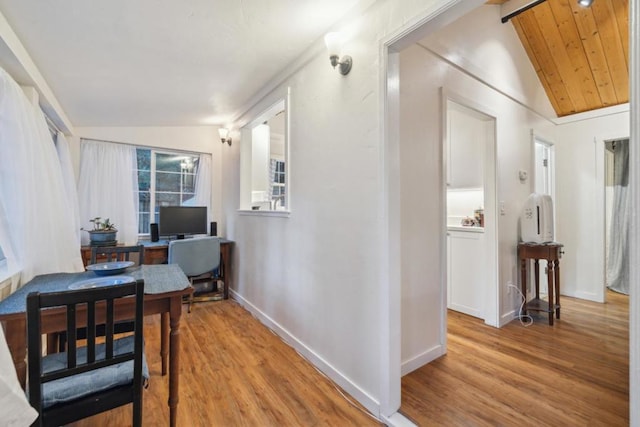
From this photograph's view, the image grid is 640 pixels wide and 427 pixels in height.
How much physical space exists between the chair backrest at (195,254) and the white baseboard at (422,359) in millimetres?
2447

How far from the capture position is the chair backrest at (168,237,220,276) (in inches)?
129

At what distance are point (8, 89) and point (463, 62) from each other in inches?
124

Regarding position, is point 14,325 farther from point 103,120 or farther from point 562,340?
point 562,340

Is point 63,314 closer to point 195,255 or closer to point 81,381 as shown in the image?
point 81,381

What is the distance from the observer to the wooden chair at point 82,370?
1.09 meters

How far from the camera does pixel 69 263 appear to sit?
2.30 meters

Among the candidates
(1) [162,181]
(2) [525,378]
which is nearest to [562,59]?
(2) [525,378]

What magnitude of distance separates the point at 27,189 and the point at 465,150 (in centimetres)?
390

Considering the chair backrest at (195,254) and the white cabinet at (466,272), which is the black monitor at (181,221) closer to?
the chair backrest at (195,254)

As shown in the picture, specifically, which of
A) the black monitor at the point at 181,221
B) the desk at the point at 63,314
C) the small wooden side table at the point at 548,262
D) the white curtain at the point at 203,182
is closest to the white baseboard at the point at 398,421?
the desk at the point at 63,314

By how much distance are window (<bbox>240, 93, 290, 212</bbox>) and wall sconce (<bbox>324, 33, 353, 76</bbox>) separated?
102 centimetres

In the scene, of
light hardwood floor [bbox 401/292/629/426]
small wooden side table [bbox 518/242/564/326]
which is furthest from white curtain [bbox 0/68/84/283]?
small wooden side table [bbox 518/242/564/326]

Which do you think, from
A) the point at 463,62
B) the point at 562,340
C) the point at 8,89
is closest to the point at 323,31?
the point at 463,62

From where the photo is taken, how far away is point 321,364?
7.04 ft
